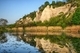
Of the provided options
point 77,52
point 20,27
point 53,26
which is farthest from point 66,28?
point 77,52

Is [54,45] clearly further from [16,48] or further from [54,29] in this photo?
[54,29]

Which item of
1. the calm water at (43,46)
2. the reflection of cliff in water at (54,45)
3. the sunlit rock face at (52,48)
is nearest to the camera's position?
the sunlit rock face at (52,48)

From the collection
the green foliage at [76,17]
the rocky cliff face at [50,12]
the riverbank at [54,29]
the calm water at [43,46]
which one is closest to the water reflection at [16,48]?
the calm water at [43,46]

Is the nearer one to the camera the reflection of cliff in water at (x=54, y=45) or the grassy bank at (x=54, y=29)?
the reflection of cliff in water at (x=54, y=45)

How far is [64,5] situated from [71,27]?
27.0m

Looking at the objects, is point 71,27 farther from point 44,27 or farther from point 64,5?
point 64,5

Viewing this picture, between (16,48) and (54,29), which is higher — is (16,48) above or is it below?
above

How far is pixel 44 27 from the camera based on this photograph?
83.9 m

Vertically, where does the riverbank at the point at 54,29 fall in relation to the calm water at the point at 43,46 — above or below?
below

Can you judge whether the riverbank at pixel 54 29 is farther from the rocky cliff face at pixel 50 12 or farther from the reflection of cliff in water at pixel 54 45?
the reflection of cliff in water at pixel 54 45

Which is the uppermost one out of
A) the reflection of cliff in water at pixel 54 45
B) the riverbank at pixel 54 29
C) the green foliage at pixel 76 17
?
the green foliage at pixel 76 17

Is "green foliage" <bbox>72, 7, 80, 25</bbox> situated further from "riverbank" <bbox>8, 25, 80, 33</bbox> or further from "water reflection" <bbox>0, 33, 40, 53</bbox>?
"water reflection" <bbox>0, 33, 40, 53</bbox>

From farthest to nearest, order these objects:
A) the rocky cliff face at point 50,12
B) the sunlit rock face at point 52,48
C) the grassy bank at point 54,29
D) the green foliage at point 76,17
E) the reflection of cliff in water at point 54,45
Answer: the rocky cliff face at point 50,12 < the green foliage at point 76,17 < the grassy bank at point 54,29 < the reflection of cliff in water at point 54,45 < the sunlit rock face at point 52,48

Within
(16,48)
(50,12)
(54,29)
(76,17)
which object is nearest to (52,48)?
(16,48)
